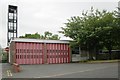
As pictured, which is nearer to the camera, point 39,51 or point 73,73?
point 73,73

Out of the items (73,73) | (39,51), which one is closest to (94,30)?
(39,51)

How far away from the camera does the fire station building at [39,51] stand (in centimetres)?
3766

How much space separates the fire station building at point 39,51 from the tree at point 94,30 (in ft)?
7.71

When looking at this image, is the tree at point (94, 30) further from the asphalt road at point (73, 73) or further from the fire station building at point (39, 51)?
the asphalt road at point (73, 73)

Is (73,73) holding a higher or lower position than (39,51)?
lower

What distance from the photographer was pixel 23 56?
37.8 metres

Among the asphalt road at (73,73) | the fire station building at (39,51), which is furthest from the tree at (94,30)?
the asphalt road at (73,73)

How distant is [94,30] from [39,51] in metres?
7.96

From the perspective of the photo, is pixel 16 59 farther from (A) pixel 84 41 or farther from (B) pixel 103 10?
(B) pixel 103 10

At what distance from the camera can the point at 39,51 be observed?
3909cm

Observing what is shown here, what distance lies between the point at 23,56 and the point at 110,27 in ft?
38.7

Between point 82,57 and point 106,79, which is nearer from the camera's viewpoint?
point 106,79

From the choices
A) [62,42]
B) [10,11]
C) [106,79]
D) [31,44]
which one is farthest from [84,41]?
[106,79]

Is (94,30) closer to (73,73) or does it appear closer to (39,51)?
(39,51)
